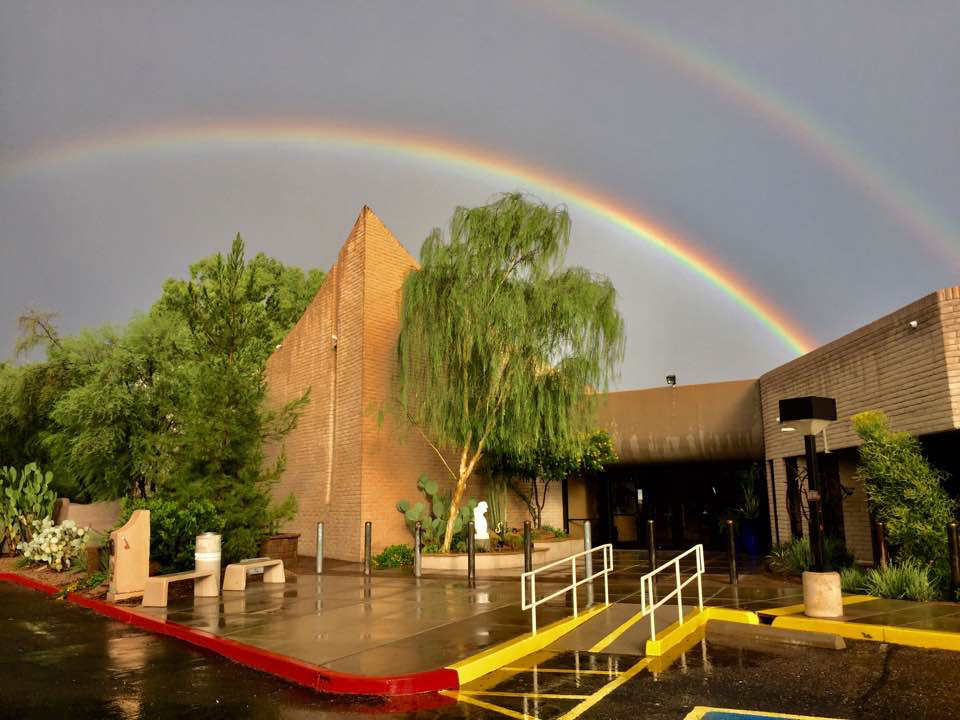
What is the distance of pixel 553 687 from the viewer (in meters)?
7.11

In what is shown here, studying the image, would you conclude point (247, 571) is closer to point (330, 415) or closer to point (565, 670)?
point (330, 415)

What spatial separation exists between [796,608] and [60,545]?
17.0m

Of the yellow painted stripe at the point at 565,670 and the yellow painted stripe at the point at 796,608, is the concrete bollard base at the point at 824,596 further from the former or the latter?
the yellow painted stripe at the point at 565,670

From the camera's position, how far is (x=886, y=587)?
11.4 meters

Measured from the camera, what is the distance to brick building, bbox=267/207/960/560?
16.8 m

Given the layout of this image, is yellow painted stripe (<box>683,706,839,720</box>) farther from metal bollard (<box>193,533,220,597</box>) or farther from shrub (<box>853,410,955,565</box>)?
metal bollard (<box>193,533,220,597</box>)

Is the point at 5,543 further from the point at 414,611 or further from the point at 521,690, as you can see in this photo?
the point at 521,690

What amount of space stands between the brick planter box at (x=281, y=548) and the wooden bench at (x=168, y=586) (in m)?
4.24

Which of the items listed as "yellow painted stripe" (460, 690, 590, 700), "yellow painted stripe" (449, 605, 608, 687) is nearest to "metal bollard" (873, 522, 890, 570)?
"yellow painted stripe" (449, 605, 608, 687)

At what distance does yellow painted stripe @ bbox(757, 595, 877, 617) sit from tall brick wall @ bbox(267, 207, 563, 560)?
11.2 m

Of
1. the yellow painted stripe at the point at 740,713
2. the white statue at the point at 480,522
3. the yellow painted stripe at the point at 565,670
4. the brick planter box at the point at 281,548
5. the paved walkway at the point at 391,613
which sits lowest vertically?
the yellow painted stripe at the point at 565,670

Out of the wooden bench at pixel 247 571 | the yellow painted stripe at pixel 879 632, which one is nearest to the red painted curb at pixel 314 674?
the wooden bench at pixel 247 571

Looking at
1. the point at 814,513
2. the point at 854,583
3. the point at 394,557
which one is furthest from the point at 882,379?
the point at 394,557

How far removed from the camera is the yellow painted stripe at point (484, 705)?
6.16 m
